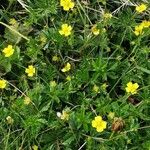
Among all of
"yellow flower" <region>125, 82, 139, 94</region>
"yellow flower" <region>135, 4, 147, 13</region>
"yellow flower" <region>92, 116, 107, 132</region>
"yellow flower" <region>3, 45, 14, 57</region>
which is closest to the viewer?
"yellow flower" <region>92, 116, 107, 132</region>

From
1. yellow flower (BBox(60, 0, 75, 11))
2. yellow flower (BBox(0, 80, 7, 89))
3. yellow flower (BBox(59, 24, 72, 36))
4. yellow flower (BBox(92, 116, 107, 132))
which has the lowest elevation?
yellow flower (BBox(92, 116, 107, 132))

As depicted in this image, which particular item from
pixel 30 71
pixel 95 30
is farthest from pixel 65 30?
pixel 30 71

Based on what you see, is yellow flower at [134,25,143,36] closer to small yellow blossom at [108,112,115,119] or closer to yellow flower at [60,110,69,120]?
small yellow blossom at [108,112,115,119]

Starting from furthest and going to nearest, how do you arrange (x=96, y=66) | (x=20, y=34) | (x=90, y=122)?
(x=20, y=34) < (x=96, y=66) < (x=90, y=122)

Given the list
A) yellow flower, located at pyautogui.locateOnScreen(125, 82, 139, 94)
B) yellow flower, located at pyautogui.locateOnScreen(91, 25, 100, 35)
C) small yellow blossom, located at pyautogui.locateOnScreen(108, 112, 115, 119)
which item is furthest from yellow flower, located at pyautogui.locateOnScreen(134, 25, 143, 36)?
small yellow blossom, located at pyautogui.locateOnScreen(108, 112, 115, 119)

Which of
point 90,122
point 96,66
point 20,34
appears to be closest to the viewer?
point 90,122

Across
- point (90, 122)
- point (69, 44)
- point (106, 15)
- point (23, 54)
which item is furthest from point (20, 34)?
point (90, 122)

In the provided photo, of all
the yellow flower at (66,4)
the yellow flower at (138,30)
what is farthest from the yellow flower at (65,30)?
the yellow flower at (138,30)

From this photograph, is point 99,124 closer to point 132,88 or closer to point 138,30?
point 132,88

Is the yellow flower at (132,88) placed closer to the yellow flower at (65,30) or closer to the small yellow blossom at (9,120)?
the yellow flower at (65,30)

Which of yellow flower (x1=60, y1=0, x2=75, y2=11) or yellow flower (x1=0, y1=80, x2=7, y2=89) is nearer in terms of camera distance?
yellow flower (x1=0, y1=80, x2=7, y2=89)

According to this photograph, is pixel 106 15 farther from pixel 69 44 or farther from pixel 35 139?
pixel 35 139
